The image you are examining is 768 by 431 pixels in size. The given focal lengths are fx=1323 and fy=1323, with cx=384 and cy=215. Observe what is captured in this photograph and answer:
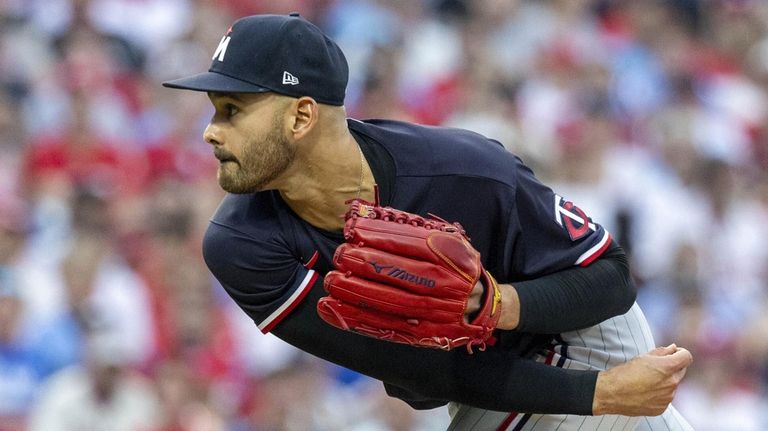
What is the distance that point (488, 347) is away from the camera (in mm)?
3238

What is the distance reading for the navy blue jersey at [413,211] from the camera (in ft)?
10.4

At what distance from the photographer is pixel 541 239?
3.30 m

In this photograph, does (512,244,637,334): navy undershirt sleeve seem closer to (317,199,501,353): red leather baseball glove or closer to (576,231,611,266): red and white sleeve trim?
(576,231,611,266): red and white sleeve trim

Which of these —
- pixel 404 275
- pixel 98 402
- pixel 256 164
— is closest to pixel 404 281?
pixel 404 275

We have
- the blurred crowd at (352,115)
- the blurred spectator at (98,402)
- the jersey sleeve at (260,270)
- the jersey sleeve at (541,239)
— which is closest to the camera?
the jersey sleeve at (260,270)

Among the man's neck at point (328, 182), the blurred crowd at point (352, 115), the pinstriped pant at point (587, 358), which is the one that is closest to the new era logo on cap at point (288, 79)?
the man's neck at point (328, 182)

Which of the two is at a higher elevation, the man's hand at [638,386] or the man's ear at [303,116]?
the man's ear at [303,116]

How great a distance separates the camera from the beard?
3061 millimetres

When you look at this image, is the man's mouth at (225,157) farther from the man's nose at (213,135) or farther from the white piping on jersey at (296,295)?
the white piping on jersey at (296,295)

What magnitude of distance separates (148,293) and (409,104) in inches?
90.7

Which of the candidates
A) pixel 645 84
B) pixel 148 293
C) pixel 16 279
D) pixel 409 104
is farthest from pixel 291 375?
pixel 645 84

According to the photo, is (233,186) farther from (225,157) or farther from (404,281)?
(404,281)

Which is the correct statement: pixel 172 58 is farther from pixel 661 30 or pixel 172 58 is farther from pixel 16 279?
pixel 661 30

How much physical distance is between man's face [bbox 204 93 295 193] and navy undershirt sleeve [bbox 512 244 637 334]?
655 millimetres
